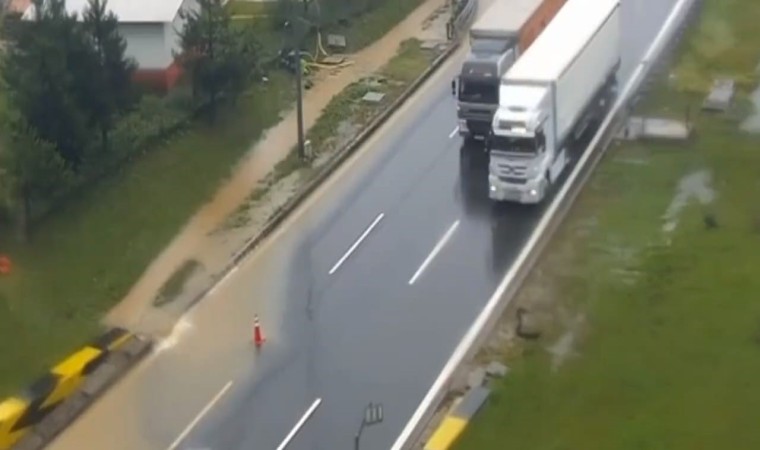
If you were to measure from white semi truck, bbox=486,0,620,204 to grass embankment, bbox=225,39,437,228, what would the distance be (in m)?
2.79

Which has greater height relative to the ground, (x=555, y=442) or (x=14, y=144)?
(x=14, y=144)

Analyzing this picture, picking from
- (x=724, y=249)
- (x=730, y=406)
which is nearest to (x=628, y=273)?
Answer: (x=724, y=249)

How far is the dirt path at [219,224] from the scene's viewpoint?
18116 mm

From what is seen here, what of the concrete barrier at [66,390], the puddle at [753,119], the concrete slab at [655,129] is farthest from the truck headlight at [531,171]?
the concrete barrier at [66,390]

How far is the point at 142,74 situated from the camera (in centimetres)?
2412

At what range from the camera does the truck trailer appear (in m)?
22.0

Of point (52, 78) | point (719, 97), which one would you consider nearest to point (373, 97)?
point (719, 97)

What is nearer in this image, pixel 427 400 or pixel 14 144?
pixel 427 400

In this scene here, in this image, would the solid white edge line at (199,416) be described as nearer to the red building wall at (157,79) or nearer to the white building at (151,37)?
the red building wall at (157,79)

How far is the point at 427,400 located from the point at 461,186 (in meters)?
6.21

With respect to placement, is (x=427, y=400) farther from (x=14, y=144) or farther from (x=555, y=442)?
(x=14, y=144)

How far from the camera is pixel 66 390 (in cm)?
1616

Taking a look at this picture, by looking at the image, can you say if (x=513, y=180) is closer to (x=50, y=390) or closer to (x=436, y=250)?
(x=436, y=250)

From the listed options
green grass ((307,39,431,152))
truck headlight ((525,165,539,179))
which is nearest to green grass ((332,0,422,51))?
green grass ((307,39,431,152))
